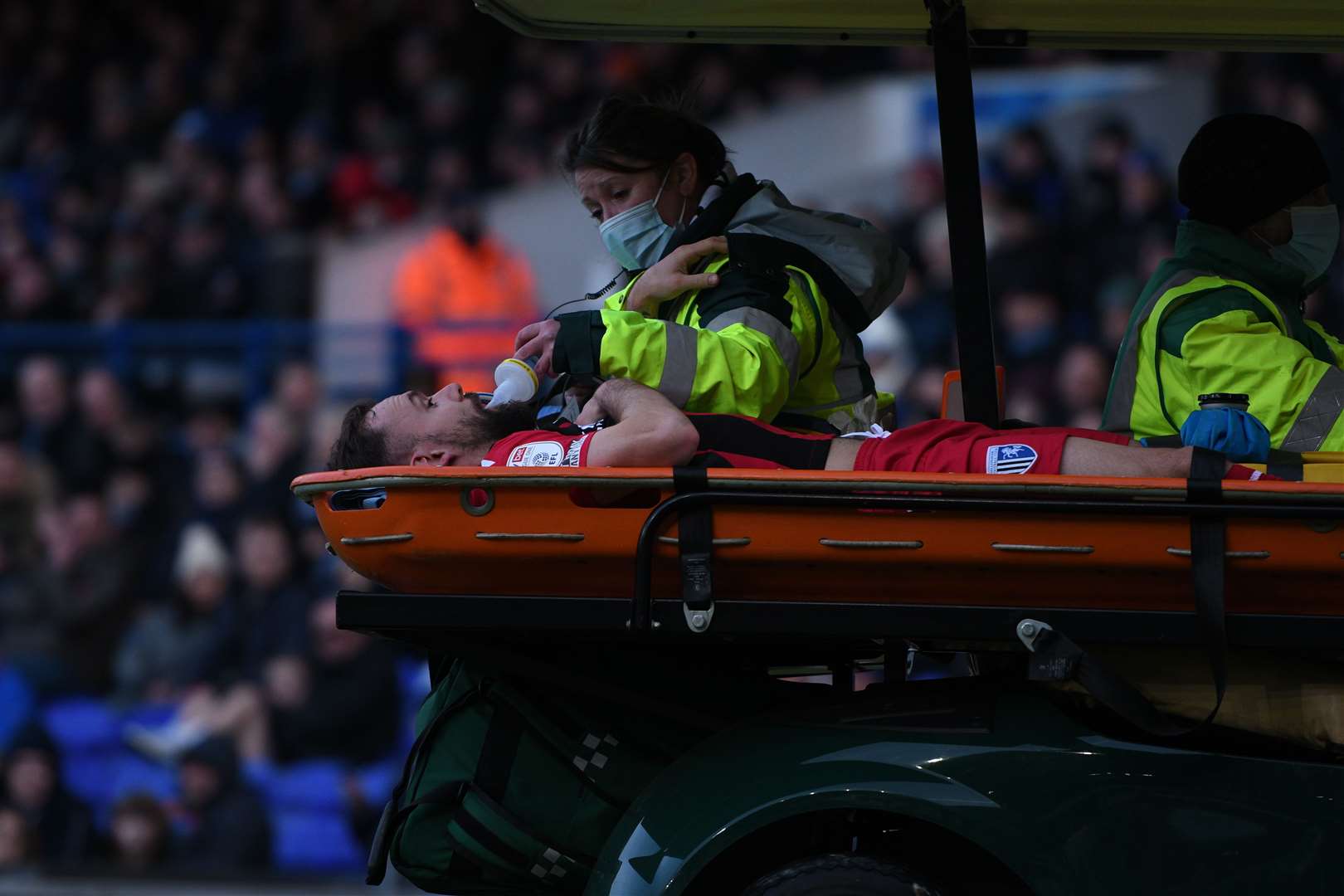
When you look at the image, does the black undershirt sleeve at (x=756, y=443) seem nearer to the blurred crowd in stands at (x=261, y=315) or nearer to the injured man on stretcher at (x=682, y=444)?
the injured man on stretcher at (x=682, y=444)

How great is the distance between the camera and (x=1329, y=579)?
9.48 feet

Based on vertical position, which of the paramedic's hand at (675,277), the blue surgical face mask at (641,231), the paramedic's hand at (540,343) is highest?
the blue surgical face mask at (641,231)

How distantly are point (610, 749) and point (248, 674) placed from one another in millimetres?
5132

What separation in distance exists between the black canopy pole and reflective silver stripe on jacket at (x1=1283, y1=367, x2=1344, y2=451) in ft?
2.10

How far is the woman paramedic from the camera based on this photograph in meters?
3.43

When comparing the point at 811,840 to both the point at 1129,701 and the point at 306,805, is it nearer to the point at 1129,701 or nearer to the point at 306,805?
the point at 1129,701

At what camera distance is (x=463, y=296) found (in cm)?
930

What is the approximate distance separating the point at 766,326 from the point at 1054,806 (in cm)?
107

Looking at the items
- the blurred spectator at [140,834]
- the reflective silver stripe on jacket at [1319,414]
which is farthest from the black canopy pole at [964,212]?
the blurred spectator at [140,834]

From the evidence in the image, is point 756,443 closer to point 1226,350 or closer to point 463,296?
point 1226,350

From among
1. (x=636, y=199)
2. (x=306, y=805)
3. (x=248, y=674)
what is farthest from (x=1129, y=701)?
(x=248, y=674)

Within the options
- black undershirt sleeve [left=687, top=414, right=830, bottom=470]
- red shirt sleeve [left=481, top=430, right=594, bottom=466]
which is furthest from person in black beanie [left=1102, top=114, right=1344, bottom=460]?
red shirt sleeve [left=481, top=430, right=594, bottom=466]

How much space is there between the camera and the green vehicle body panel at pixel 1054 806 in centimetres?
294

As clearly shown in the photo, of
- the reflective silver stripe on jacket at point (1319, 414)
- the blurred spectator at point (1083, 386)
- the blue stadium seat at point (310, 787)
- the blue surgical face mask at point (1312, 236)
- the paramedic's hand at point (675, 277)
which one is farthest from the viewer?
the blue stadium seat at point (310, 787)
